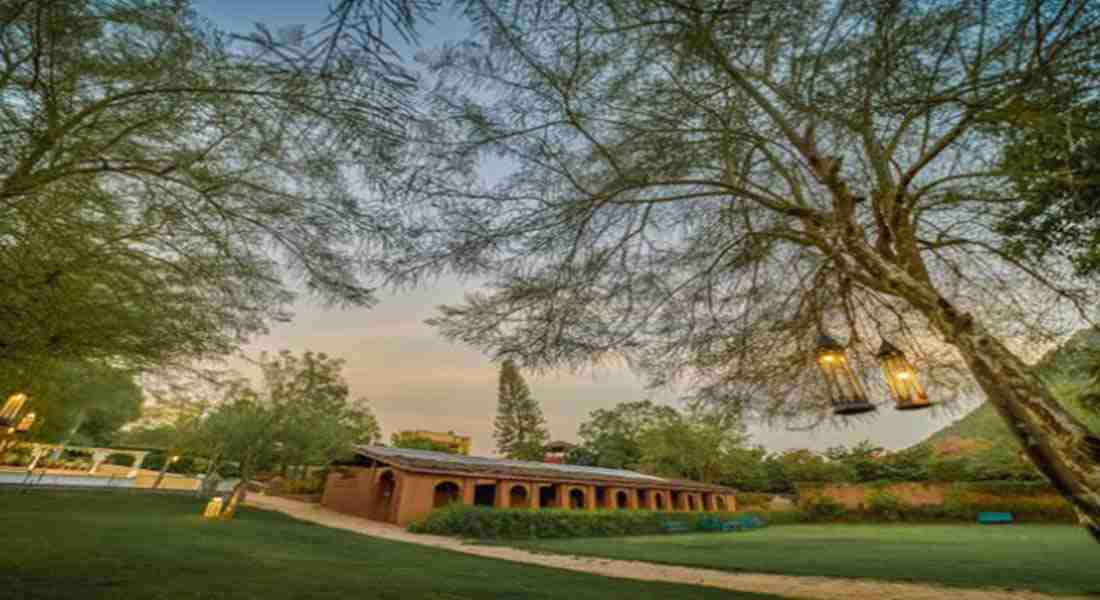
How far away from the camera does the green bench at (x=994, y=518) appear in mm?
19056

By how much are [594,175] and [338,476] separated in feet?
67.7

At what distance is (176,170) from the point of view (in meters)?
2.90

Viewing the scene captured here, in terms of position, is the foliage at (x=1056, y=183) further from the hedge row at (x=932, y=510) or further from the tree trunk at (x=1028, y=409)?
the hedge row at (x=932, y=510)

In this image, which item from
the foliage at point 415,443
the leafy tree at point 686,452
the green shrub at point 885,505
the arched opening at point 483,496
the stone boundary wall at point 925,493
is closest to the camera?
the stone boundary wall at point 925,493

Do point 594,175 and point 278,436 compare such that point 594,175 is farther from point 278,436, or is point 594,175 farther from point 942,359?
point 278,436

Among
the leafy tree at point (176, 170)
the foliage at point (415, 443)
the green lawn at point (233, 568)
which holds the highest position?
the foliage at point (415, 443)

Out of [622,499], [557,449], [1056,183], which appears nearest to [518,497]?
[622,499]

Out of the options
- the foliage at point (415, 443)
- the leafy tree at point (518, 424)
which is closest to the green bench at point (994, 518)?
the leafy tree at point (518, 424)

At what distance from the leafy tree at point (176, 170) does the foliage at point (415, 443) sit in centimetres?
4211

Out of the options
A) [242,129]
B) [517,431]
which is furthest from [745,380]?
[517,431]

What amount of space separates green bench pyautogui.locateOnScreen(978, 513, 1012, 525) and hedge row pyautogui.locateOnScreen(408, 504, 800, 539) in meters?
15.2

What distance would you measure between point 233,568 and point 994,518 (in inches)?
1093

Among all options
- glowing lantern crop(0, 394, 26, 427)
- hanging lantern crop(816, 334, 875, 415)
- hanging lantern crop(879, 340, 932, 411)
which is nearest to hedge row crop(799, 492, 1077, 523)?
hanging lantern crop(879, 340, 932, 411)

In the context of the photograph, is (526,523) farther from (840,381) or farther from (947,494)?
(947,494)
